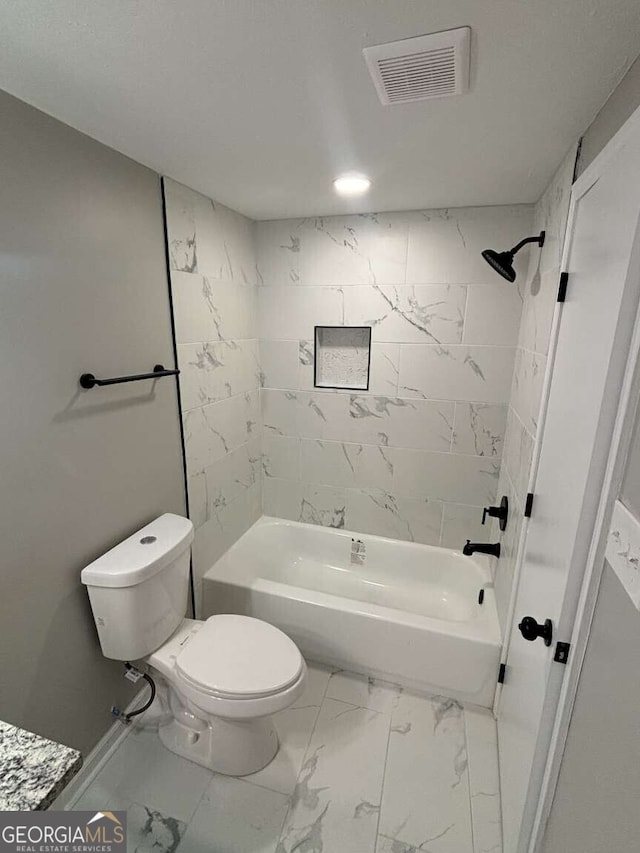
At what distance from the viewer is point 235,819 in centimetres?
132

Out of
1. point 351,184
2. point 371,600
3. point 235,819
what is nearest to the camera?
point 235,819

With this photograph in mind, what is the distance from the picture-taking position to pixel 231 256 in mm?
2047

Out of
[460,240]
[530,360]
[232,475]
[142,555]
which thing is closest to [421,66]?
[530,360]

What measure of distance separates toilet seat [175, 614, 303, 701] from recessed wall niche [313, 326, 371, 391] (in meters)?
1.39

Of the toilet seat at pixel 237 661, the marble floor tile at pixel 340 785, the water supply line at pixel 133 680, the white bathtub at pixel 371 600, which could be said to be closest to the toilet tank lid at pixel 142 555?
the toilet seat at pixel 237 661

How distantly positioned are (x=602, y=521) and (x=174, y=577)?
1405 mm

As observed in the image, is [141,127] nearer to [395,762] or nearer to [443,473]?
[443,473]

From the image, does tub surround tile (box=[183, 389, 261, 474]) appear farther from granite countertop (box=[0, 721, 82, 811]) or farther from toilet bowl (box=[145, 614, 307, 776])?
granite countertop (box=[0, 721, 82, 811])

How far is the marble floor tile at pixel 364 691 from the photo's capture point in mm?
1771

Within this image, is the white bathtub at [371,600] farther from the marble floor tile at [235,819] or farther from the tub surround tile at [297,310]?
the tub surround tile at [297,310]

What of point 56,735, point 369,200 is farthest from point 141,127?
point 56,735

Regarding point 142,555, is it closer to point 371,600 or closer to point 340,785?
point 340,785

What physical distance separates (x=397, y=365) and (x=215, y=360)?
39.3 inches

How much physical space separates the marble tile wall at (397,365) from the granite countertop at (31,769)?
75.8 inches
